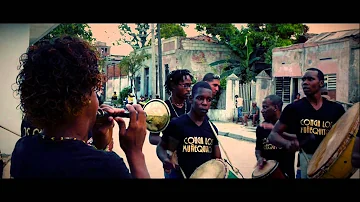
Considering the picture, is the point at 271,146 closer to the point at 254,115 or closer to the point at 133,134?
the point at 254,115

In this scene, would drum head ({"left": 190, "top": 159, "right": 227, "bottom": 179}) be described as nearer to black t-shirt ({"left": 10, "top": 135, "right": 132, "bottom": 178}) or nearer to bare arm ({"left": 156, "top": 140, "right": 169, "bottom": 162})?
bare arm ({"left": 156, "top": 140, "right": 169, "bottom": 162})

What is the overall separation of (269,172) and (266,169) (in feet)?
0.10

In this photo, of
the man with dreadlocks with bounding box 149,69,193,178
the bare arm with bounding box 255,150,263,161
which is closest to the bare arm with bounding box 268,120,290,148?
the bare arm with bounding box 255,150,263,161

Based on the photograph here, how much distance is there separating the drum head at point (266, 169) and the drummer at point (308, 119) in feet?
0.49

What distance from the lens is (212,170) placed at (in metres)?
2.64

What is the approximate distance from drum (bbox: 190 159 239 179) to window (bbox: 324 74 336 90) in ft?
3.01

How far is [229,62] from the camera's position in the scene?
9.63 feet

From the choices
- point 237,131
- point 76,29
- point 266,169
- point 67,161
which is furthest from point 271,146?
point 67,161

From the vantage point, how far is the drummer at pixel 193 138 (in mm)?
2646

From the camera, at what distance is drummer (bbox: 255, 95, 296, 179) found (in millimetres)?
2773
